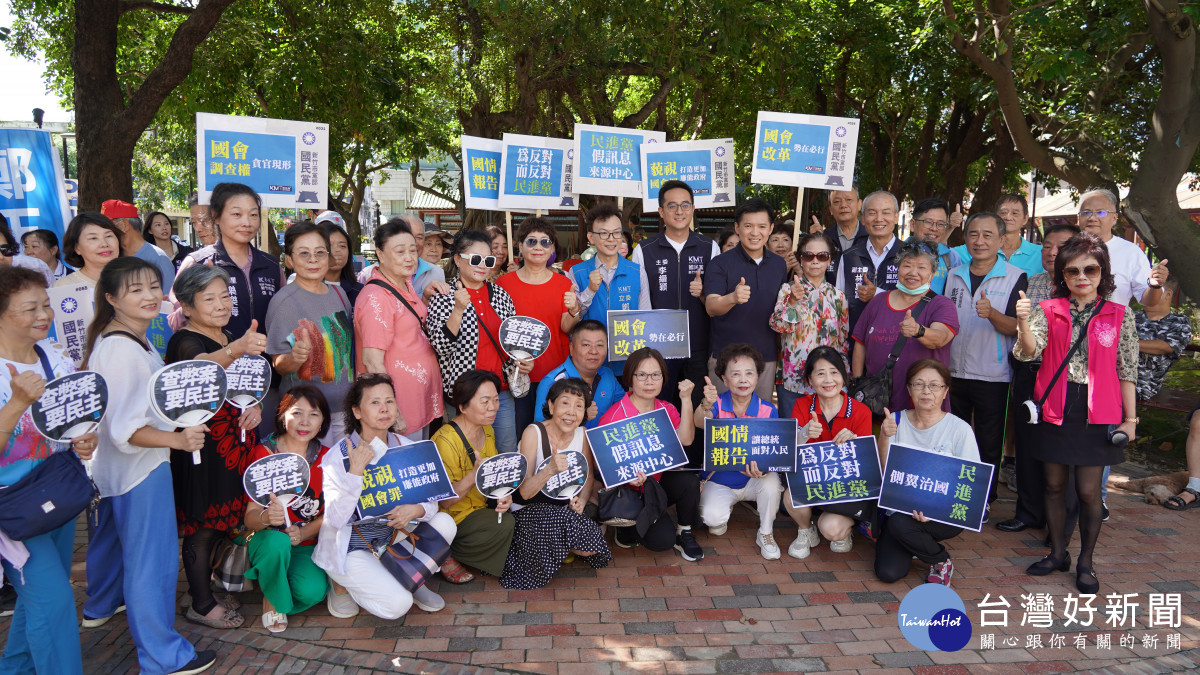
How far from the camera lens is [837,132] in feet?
20.3

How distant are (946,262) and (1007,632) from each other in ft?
9.08

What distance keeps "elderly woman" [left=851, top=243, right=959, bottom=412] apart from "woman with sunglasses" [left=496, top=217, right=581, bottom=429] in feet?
6.71

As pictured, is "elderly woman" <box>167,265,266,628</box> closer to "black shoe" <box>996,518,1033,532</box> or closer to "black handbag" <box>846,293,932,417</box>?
"black handbag" <box>846,293,932,417</box>

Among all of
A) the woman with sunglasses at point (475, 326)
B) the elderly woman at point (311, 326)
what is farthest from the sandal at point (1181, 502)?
the elderly woman at point (311, 326)

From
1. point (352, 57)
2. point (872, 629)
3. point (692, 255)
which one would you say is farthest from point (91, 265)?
point (352, 57)

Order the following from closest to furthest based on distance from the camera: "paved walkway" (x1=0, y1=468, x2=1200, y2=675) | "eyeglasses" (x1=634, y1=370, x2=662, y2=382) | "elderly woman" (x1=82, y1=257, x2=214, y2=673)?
"elderly woman" (x1=82, y1=257, x2=214, y2=673)
"paved walkway" (x1=0, y1=468, x2=1200, y2=675)
"eyeglasses" (x1=634, y1=370, x2=662, y2=382)

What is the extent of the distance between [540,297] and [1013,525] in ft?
12.0

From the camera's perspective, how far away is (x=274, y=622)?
3.88m

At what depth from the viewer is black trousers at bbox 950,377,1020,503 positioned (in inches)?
207

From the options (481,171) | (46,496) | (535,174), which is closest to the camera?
(46,496)

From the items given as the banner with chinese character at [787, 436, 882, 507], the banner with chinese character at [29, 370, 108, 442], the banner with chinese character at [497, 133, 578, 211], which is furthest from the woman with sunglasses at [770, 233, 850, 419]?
the banner with chinese character at [29, 370, 108, 442]

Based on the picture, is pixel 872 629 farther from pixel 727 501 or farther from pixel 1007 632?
pixel 727 501

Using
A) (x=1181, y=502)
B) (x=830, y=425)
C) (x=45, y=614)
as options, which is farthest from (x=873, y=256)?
(x=45, y=614)

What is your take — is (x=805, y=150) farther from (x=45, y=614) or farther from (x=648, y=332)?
(x=45, y=614)
